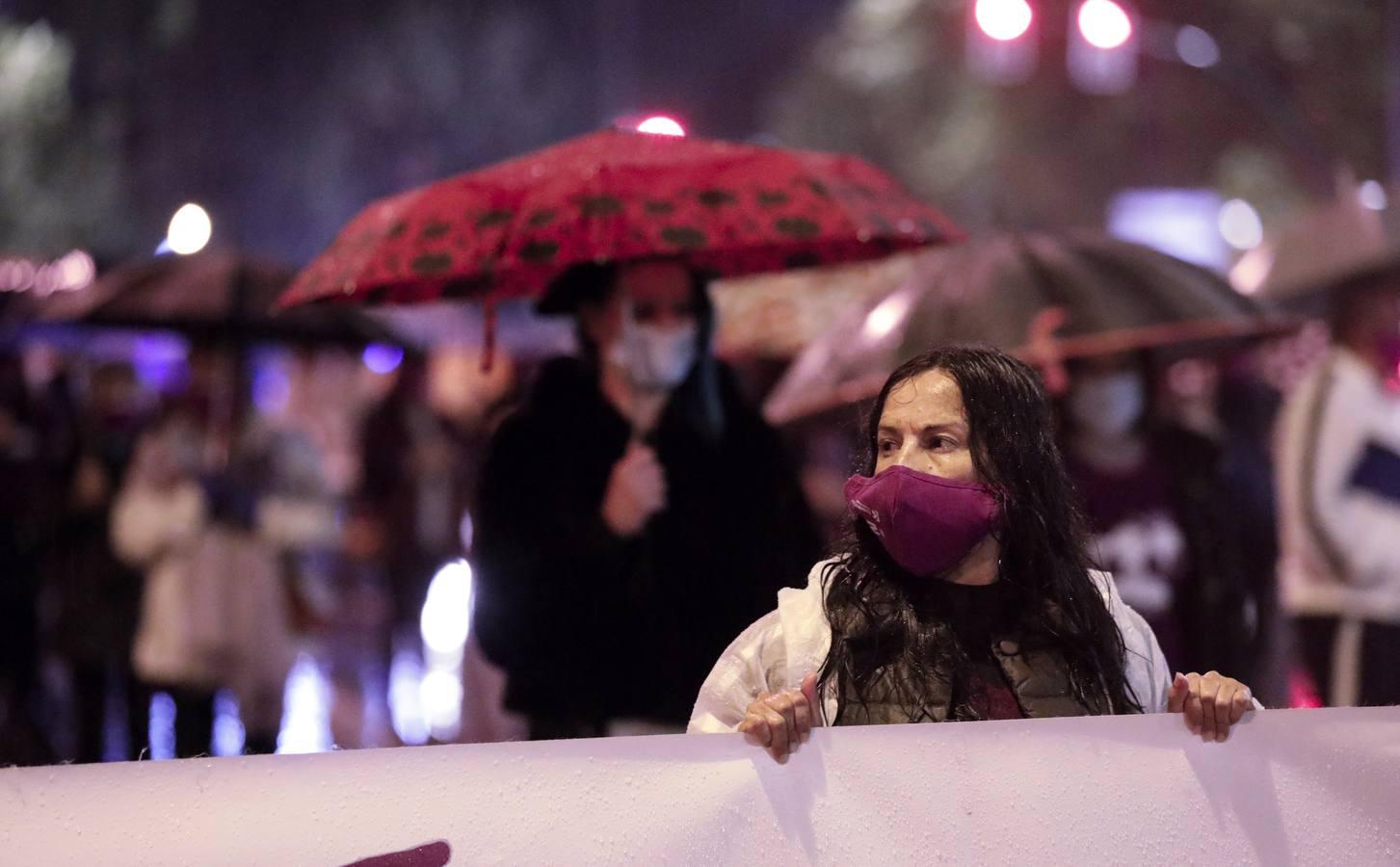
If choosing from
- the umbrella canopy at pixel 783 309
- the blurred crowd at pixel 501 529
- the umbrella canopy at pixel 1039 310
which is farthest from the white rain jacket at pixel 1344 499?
the umbrella canopy at pixel 783 309

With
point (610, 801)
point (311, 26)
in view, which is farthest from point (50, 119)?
point (610, 801)

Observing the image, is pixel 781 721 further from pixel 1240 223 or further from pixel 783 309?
pixel 1240 223

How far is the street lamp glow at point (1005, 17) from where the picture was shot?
1162cm

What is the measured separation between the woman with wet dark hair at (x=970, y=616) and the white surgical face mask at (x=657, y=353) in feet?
4.59

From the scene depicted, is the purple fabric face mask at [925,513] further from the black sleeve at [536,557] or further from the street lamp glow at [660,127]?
the street lamp glow at [660,127]

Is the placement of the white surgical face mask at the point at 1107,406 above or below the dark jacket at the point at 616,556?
above

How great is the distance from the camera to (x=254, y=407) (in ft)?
28.1

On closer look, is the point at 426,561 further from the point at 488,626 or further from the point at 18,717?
the point at 488,626

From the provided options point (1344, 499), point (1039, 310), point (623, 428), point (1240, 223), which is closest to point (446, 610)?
point (1039, 310)

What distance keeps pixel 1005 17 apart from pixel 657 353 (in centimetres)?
818

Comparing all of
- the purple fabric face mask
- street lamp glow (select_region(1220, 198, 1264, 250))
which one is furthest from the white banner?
street lamp glow (select_region(1220, 198, 1264, 250))

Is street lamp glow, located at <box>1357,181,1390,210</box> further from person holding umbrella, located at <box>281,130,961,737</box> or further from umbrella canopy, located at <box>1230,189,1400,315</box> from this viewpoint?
person holding umbrella, located at <box>281,130,961,737</box>

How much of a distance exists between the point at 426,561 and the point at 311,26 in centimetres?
2366

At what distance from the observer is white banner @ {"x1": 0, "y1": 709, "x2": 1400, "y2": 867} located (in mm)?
2605
